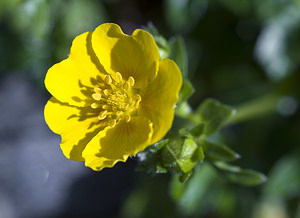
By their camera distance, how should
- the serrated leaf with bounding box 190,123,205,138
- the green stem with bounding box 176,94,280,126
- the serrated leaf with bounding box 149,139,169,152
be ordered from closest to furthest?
the serrated leaf with bounding box 149,139,169,152
the serrated leaf with bounding box 190,123,205,138
the green stem with bounding box 176,94,280,126

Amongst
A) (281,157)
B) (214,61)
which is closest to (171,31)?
(214,61)

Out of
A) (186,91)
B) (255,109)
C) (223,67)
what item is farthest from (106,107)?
(223,67)

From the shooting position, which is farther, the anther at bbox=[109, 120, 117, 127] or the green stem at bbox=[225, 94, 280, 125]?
the green stem at bbox=[225, 94, 280, 125]

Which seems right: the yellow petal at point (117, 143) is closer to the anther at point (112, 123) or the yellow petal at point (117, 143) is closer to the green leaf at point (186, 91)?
the anther at point (112, 123)

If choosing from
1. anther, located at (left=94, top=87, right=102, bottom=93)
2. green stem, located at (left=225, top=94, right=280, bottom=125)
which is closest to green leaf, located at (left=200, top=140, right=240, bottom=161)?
anther, located at (left=94, top=87, right=102, bottom=93)

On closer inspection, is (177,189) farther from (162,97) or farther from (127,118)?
(162,97)

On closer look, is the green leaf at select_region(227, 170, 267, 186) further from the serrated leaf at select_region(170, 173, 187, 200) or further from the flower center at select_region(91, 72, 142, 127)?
the flower center at select_region(91, 72, 142, 127)
